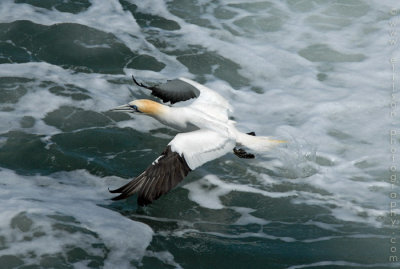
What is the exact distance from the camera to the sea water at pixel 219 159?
20.2 ft

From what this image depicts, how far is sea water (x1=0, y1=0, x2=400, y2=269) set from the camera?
6156mm

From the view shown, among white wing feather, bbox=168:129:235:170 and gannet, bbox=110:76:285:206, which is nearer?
gannet, bbox=110:76:285:206

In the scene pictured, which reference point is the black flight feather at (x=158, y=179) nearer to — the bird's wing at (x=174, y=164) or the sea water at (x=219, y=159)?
the bird's wing at (x=174, y=164)

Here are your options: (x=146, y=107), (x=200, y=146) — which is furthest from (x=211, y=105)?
(x=200, y=146)

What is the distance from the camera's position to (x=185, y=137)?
24.0 feet

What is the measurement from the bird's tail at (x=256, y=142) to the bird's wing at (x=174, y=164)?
0.35 metres

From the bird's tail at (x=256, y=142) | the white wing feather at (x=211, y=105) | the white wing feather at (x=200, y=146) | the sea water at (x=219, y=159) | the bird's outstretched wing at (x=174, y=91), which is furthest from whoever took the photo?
the bird's outstretched wing at (x=174, y=91)

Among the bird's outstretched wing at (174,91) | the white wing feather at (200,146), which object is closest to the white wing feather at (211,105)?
the bird's outstretched wing at (174,91)

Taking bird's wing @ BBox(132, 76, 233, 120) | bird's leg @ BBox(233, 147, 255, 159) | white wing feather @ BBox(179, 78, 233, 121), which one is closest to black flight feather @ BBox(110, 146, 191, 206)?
bird's leg @ BBox(233, 147, 255, 159)

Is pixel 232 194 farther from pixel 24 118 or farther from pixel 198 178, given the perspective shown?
pixel 24 118

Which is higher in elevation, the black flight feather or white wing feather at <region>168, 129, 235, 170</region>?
white wing feather at <region>168, 129, 235, 170</region>

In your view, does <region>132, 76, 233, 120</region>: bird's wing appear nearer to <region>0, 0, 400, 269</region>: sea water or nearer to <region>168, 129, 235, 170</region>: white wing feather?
<region>0, 0, 400, 269</region>: sea water

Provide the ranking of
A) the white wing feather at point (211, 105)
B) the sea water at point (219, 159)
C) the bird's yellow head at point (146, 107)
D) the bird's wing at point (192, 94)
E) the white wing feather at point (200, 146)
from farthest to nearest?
the bird's wing at point (192, 94) < the white wing feather at point (211, 105) < the bird's yellow head at point (146, 107) < the white wing feather at point (200, 146) < the sea water at point (219, 159)

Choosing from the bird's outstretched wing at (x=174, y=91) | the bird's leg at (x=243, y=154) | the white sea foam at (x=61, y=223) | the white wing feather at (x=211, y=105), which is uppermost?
the white wing feather at (x=211, y=105)
